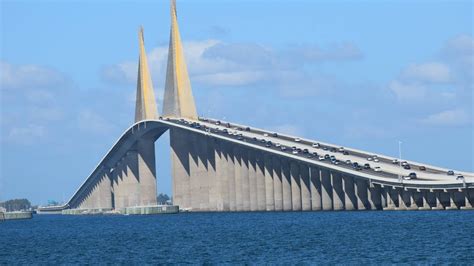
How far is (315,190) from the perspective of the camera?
14038 cm

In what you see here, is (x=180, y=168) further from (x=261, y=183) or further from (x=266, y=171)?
(x=266, y=171)

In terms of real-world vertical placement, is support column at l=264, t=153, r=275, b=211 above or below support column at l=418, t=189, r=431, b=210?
above

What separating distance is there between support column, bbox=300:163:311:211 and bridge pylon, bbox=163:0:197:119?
149ft

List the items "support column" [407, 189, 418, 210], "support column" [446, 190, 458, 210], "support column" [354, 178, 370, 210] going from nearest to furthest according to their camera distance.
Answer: "support column" [446, 190, 458, 210], "support column" [407, 189, 418, 210], "support column" [354, 178, 370, 210]

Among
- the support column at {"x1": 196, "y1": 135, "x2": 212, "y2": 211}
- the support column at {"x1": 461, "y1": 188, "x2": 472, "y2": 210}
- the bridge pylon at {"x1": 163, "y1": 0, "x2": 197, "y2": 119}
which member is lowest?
the support column at {"x1": 461, "y1": 188, "x2": 472, "y2": 210}

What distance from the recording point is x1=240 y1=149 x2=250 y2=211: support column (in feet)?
514

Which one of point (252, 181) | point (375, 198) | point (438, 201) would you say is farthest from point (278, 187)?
point (438, 201)

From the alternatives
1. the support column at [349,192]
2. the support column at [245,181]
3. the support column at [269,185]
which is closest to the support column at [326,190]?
the support column at [349,192]

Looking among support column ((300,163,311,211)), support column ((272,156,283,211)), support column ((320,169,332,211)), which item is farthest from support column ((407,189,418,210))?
support column ((272,156,283,211))

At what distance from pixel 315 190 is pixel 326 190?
3.28m

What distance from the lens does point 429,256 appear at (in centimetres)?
6862

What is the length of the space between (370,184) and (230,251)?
45.3 m

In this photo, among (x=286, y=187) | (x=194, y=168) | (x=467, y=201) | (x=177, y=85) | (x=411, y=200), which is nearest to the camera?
(x=467, y=201)

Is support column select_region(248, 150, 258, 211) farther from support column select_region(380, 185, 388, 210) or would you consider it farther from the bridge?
support column select_region(380, 185, 388, 210)
